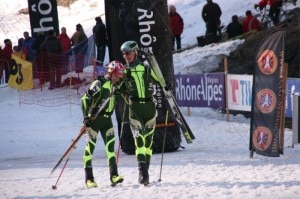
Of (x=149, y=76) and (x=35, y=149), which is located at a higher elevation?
(x=149, y=76)

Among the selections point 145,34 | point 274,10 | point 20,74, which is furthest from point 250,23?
point 145,34

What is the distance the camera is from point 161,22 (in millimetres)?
14164

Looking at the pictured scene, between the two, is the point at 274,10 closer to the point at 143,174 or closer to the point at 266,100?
the point at 266,100

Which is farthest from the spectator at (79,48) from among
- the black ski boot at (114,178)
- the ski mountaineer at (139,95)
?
the black ski boot at (114,178)

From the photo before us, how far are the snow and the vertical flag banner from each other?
→ 331mm

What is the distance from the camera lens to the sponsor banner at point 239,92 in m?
18.0

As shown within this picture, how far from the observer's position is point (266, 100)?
12328mm

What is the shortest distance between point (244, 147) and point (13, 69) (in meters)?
11.4

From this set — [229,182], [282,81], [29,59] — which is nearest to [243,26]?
[29,59]

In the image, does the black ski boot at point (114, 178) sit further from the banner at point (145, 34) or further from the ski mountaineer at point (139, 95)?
the banner at point (145, 34)

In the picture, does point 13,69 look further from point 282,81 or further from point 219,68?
point 282,81

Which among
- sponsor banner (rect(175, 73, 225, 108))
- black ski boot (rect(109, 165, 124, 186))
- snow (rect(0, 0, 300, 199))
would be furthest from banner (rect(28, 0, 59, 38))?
black ski boot (rect(109, 165, 124, 186))

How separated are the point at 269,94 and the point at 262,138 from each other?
745mm

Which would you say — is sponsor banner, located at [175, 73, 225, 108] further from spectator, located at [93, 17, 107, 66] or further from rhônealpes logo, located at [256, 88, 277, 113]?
rhônealpes logo, located at [256, 88, 277, 113]
